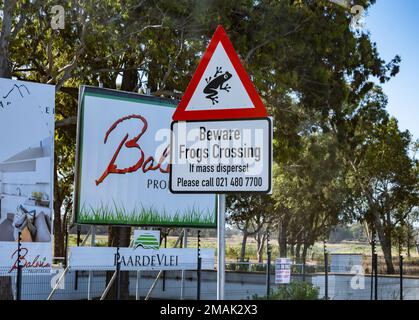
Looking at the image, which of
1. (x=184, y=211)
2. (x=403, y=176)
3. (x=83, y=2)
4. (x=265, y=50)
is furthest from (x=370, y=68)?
(x=403, y=176)

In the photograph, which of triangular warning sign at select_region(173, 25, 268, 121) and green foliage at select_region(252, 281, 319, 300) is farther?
green foliage at select_region(252, 281, 319, 300)

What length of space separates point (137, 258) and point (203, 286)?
9721mm

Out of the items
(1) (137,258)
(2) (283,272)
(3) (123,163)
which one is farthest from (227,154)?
(2) (283,272)

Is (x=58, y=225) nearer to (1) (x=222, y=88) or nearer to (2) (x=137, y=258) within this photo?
(2) (x=137, y=258)

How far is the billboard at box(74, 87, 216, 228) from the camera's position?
17609mm

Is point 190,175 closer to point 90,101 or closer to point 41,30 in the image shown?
point 90,101

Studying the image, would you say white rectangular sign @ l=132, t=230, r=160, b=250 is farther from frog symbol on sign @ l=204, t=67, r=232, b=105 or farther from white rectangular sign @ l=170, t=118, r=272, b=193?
frog symbol on sign @ l=204, t=67, r=232, b=105

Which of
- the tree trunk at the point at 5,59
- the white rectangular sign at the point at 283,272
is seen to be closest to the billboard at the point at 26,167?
the tree trunk at the point at 5,59

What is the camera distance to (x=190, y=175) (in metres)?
4.13

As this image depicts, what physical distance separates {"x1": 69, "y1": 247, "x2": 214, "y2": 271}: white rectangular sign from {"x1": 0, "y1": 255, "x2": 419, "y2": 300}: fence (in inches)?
12.1

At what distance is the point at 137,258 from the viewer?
16.9 metres

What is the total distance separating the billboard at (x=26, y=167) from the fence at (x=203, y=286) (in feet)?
2.76

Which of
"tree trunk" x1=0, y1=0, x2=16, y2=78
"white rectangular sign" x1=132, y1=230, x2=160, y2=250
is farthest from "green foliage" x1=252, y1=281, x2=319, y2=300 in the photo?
"tree trunk" x1=0, y1=0, x2=16, y2=78
